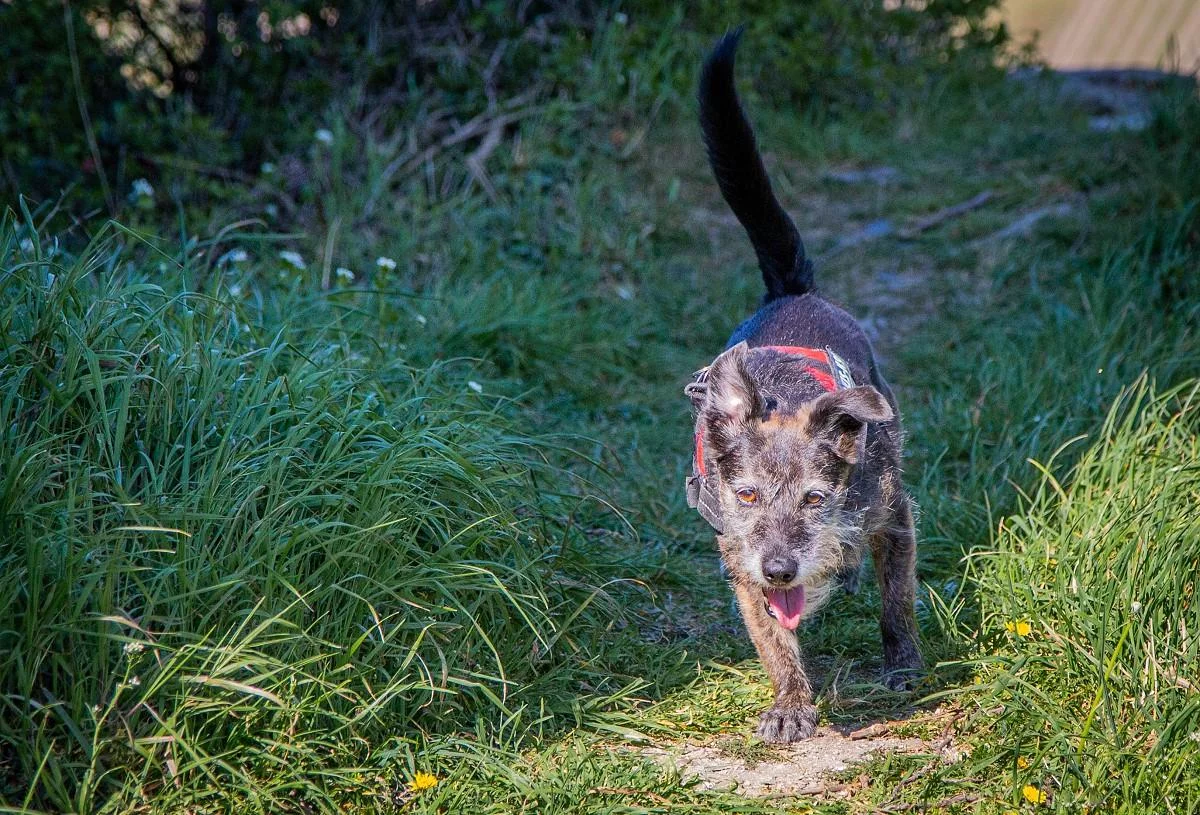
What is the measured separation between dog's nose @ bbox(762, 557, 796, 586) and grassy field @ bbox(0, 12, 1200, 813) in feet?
1.71

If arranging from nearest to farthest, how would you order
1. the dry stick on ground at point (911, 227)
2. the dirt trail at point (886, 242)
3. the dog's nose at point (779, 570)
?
the dog's nose at point (779, 570)
the dirt trail at point (886, 242)
the dry stick on ground at point (911, 227)

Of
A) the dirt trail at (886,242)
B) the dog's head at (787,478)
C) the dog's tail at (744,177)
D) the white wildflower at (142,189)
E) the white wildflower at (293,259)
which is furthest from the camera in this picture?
the dirt trail at (886,242)

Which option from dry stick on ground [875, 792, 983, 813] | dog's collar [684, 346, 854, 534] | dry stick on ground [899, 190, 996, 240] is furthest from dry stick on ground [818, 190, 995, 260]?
dry stick on ground [875, 792, 983, 813]

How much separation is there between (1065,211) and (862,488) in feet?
14.0

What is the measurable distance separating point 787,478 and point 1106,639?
3.29ft

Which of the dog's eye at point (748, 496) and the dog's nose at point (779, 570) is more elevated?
the dog's eye at point (748, 496)

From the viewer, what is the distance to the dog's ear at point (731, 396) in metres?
3.42

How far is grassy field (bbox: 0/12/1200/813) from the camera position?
2799mm

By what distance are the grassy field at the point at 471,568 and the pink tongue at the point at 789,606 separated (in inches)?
14.7

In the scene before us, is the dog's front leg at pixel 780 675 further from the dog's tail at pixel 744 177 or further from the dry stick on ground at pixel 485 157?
the dry stick on ground at pixel 485 157

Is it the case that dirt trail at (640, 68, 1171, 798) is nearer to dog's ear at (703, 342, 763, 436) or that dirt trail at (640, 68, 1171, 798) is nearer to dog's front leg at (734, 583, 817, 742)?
dog's front leg at (734, 583, 817, 742)

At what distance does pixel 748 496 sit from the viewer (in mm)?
3391

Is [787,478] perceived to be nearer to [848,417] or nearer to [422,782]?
[848,417]

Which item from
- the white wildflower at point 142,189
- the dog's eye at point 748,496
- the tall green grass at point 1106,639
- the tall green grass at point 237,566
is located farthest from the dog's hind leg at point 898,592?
the white wildflower at point 142,189
